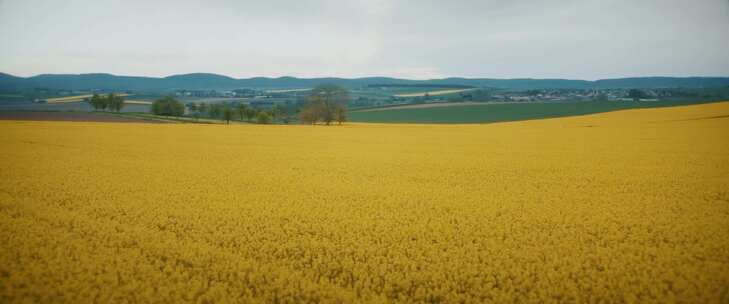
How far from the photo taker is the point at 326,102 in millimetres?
52844

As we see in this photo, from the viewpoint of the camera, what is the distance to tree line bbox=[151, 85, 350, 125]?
5259 centimetres

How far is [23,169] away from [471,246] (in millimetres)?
17178

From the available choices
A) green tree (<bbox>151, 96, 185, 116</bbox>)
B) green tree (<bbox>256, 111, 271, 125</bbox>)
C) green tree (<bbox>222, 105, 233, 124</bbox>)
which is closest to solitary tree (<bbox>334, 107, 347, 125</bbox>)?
green tree (<bbox>256, 111, 271, 125</bbox>)

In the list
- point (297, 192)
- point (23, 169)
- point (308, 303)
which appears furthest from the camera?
point (23, 169)

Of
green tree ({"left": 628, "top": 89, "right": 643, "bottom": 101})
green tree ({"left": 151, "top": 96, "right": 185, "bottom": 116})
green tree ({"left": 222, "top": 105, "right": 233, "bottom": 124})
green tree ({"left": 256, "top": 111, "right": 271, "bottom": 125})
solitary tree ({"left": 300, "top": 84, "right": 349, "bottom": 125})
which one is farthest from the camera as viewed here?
green tree ({"left": 628, "top": 89, "right": 643, "bottom": 101})

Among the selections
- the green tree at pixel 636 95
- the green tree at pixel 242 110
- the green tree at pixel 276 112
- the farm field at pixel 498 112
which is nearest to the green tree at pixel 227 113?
the green tree at pixel 242 110

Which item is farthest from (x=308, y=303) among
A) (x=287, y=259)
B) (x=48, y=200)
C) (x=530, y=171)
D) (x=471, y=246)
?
(x=530, y=171)

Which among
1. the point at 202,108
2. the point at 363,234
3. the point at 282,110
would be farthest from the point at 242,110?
the point at 363,234

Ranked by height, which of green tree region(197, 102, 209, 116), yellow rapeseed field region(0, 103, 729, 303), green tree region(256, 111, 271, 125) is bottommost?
yellow rapeseed field region(0, 103, 729, 303)

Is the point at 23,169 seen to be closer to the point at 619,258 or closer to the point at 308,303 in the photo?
the point at 308,303

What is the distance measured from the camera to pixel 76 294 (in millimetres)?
5301

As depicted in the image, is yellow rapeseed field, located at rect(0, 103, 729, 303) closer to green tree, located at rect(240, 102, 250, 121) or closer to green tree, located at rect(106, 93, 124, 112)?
→ green tree, located at rect(240, 102, 250, 121)

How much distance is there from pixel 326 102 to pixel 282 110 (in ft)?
118

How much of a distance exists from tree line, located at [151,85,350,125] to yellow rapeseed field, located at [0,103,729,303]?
1485 inches
